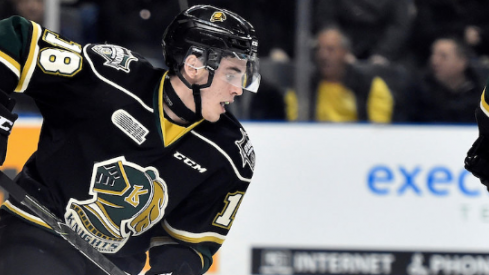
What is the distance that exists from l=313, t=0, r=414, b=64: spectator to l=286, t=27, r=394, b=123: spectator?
0.31ft

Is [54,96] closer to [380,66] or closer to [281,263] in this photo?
[281,263]

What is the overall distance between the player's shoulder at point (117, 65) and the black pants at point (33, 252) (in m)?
0.51

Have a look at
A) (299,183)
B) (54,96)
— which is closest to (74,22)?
(299,183)

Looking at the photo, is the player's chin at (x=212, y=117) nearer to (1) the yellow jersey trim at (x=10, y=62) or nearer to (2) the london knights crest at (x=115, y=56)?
(2) the london knights crest at (x=115, y=56)

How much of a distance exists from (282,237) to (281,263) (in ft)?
0.44

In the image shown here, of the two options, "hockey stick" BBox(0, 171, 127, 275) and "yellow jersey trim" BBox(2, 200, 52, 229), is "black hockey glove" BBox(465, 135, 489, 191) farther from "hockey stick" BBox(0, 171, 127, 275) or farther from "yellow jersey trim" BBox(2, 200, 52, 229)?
"yellow jersey trim" BBox(2, 200, 52, 229)

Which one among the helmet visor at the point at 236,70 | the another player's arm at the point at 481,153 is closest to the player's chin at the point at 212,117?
the helmet visor at the point at 236,70

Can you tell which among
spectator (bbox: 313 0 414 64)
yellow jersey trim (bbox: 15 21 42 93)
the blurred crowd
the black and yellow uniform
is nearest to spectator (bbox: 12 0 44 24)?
the blurred crowd

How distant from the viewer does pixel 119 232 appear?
2525 mm

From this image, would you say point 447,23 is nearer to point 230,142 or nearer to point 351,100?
point 351,100

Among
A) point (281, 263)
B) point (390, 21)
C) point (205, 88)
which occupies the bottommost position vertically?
point (281, 263)

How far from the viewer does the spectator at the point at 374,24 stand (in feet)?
14.5

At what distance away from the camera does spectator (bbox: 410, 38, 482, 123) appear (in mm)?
4328

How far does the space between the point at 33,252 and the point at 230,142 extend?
0.69 m
